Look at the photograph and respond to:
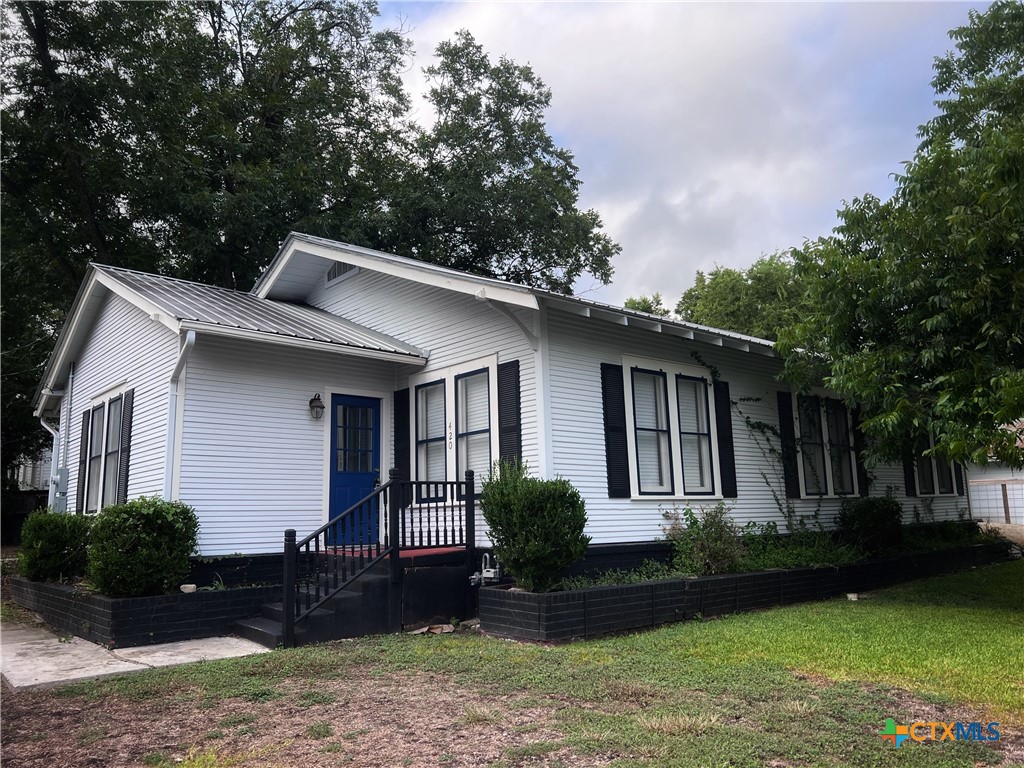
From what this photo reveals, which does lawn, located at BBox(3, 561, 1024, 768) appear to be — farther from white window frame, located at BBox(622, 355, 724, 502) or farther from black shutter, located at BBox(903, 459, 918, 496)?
black shutter, located at BBox(903, 459, 918, 496)

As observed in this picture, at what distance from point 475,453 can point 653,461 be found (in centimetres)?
231

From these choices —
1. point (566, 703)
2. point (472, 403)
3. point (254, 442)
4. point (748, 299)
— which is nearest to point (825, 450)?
point (472, 403)

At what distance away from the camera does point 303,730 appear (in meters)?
4.59

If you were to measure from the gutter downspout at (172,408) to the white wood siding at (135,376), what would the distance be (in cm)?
32

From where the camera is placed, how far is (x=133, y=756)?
4223 millimetres

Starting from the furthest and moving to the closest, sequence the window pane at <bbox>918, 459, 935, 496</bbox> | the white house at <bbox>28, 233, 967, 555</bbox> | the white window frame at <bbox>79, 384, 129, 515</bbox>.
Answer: the window pane at <bbox>918, 459, 935, 496</bbox>
the white window frame at <bbox>79, 384, 129, 515</bbox>
the white house at <bbox>28, 233, 967, 555</bbox>

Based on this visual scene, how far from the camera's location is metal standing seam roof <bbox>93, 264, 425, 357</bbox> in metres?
9.23

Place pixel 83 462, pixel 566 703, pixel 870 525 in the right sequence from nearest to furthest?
pixel 566 703
pixel 870 525
pixel 83 462

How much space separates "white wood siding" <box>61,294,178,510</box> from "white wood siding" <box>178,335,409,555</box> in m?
0.47

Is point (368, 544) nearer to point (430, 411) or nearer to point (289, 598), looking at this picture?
point (289, 598)

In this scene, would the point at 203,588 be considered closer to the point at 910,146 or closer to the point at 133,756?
the point at 133,756

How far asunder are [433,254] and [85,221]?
847 cm

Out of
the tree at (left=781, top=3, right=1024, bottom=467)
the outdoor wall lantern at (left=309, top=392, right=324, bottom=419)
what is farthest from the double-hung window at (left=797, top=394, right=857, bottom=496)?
the outdoor wall lantern at (left=309, top=392, right=324, bottom=419)

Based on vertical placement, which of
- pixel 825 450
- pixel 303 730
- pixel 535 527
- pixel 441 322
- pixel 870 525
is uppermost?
pixel 441 322
